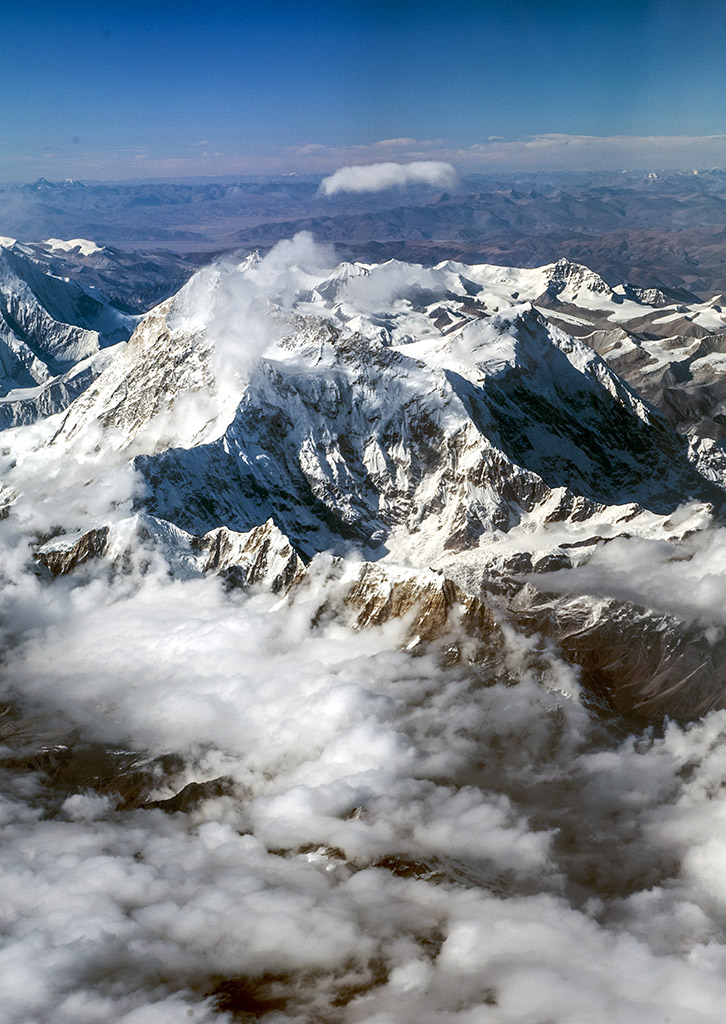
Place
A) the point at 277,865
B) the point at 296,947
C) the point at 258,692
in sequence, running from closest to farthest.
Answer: the point at 296,947 → the point at 277,865 → the point at 258,692

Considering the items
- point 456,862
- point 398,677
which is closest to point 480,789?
point 456,862

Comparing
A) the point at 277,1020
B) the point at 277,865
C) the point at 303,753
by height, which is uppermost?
the point at 303,753

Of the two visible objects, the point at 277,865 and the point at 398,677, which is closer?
the point at 277,865

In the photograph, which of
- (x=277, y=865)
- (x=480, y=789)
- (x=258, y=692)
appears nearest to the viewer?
(x=277, y=865)

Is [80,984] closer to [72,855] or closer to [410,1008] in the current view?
[72,855]

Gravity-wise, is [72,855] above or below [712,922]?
above

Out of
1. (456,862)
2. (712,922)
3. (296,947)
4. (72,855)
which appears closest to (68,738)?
(72,855)

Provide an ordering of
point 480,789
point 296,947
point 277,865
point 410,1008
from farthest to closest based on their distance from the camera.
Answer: point 480,789 < point 277,865 < point 296,947 < point 410,1008

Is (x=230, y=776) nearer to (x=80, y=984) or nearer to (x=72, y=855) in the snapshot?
(x=72, y=855)

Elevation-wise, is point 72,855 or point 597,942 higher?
point 72,855
